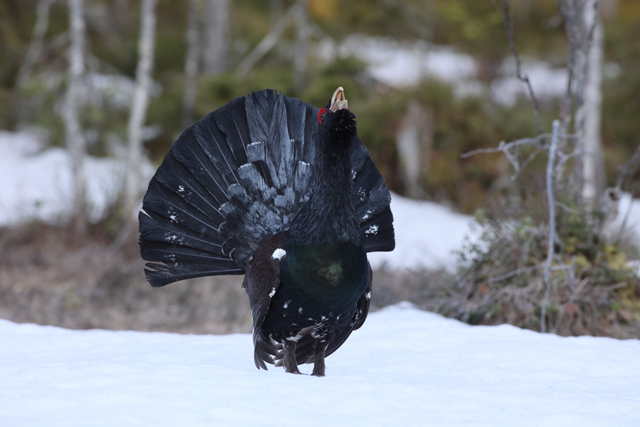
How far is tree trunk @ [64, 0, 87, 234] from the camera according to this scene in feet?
25.9

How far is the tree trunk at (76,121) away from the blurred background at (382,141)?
0.03 metres

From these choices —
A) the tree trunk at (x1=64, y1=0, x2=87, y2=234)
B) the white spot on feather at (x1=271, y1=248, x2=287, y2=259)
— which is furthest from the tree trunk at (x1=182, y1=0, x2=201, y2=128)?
the white spot on feather at (x1=271, y1=248, x2=287, y2=259)

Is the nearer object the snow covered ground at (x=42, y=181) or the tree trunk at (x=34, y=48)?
the snow covered ground at (x=42, y=181)

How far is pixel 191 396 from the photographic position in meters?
2.40

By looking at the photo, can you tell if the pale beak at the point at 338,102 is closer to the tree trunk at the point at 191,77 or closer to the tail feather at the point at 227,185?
the tail feather at the point at 227,185

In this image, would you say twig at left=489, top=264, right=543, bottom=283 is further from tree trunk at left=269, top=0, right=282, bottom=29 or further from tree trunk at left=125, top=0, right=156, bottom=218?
tree trunk at left=269, top=0, right=282, bottom=29

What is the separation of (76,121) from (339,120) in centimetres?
647

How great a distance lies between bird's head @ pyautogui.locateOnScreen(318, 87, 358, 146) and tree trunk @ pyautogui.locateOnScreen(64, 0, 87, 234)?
232 inches

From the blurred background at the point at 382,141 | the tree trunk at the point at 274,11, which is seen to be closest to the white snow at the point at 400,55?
the blurred background at the point at 382,141

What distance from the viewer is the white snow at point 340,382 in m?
2.27

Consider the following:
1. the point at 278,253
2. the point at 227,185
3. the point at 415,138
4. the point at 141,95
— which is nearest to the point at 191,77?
the point at 141,95

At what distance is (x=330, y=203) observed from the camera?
9.49 feet

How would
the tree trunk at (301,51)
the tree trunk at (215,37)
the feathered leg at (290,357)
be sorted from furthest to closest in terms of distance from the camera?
the tree trunk at (215,37), the tree trunk at (301,51), the feathered leg at (290,357)

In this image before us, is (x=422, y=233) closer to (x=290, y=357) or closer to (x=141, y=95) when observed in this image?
(x=141, y=95)
